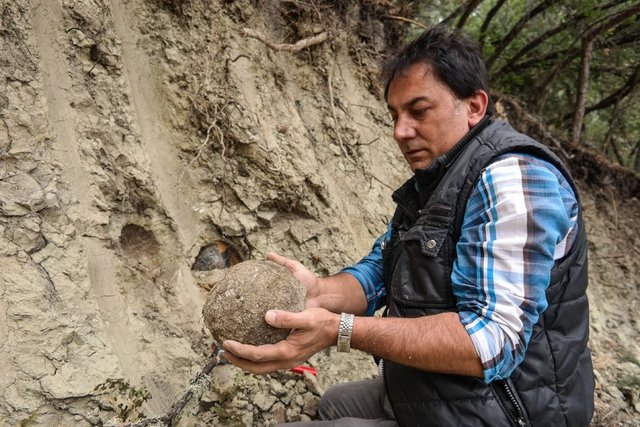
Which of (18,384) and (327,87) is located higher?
(327,87)

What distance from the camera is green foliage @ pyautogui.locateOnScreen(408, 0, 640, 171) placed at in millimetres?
5819

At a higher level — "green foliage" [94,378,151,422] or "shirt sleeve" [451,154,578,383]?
"shirt sleeve" [451,154,578,383]

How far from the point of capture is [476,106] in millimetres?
1931

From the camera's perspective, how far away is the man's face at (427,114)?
74.6 inches

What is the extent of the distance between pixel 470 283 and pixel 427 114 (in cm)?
75

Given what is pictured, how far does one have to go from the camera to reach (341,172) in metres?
3.92

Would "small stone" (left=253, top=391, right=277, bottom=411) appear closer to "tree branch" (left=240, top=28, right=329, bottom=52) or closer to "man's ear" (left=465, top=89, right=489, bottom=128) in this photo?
"man's ear" (left=465, top=89, right=489, bottom=128)

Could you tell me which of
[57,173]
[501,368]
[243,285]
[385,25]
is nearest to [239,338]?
[243,285]

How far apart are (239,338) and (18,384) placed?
1.13 m

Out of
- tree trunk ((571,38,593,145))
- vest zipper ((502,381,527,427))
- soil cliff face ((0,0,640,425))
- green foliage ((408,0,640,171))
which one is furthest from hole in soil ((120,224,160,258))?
tree trunk ((571,38,593,145))

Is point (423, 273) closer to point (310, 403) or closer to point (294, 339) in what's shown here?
point (294, 339)

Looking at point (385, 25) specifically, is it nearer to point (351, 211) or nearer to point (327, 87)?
point (327, 87)

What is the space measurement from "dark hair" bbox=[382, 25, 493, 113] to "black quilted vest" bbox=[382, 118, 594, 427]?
0.23 meters

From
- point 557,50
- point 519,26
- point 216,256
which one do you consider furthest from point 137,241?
point 557,50
